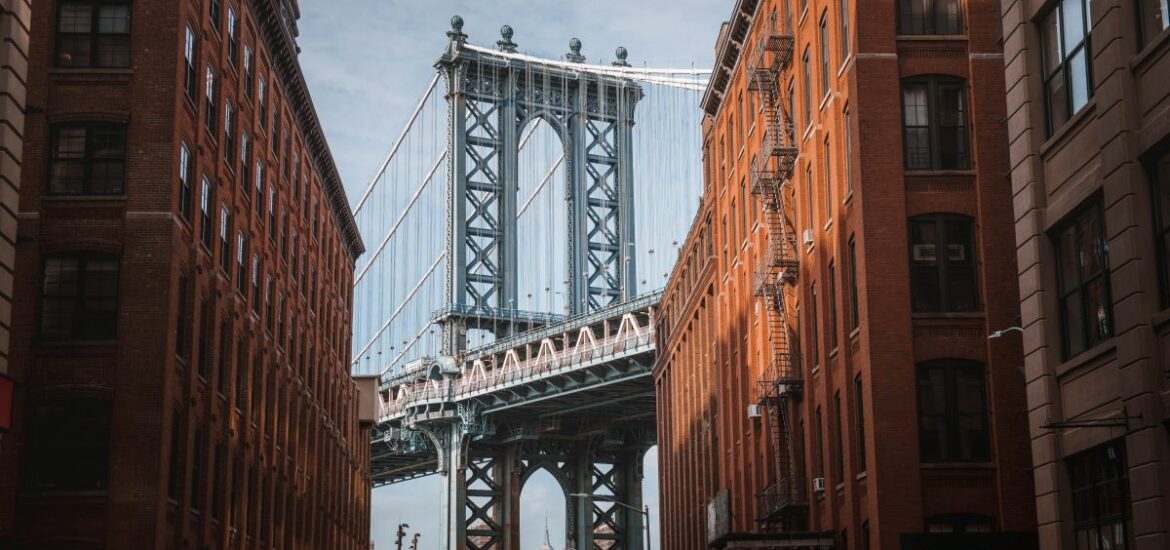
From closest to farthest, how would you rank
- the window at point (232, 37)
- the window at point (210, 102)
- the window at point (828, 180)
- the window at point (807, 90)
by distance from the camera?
the window at point (828, 180), the window at point (210, 102), the window at point (807, 90), the window at point (232, 37)

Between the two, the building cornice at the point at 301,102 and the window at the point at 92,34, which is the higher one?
the building cornice at the point at 301,102

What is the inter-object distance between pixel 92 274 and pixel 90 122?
367 centimetres

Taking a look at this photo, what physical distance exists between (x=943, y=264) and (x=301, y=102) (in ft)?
107

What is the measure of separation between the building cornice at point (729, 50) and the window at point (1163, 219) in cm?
3136

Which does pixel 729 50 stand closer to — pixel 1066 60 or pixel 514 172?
pixel 1066 60

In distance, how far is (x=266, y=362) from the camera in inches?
2208

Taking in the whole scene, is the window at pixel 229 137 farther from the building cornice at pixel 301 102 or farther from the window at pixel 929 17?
the window at pixel 929 17

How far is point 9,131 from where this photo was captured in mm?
25891

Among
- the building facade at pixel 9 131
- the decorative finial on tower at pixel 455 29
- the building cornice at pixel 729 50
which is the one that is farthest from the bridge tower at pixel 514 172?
the building facade at pixel 9 131

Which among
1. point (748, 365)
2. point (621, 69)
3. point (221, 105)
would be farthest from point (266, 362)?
point (621, 69)

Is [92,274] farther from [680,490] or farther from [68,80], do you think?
[680,490]

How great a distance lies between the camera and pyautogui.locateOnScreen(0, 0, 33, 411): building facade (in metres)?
25.4

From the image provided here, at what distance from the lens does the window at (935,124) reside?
127ft

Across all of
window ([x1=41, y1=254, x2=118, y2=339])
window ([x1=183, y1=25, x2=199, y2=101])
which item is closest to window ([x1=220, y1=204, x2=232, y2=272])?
window ([x1=183, y1=25, x2=199, y2=101])
